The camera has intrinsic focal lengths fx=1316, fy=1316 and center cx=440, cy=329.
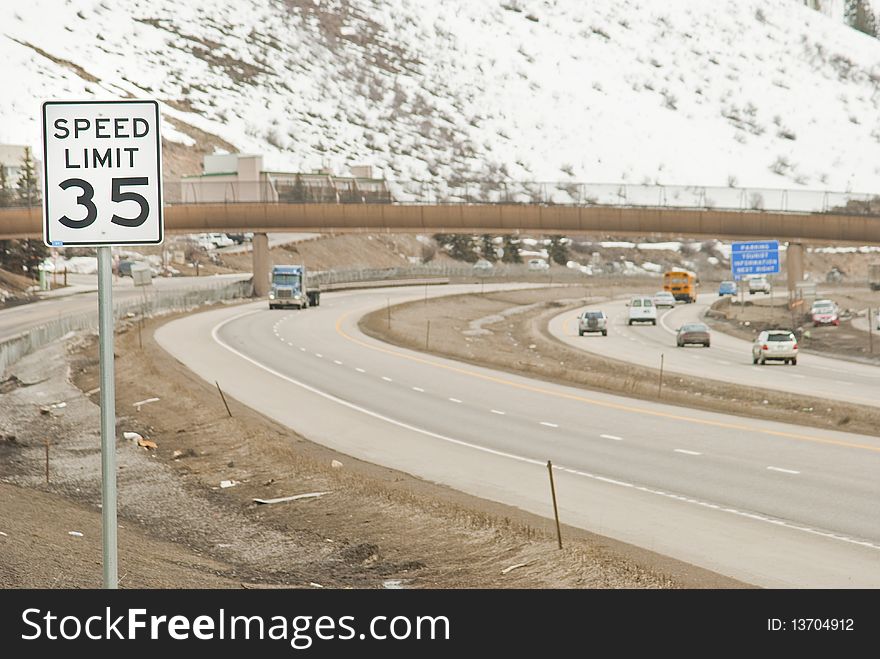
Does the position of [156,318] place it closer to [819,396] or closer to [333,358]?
[333,358]

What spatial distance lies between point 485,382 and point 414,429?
12733 millimetres

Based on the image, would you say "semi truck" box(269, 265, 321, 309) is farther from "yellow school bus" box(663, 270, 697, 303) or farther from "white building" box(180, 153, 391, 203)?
"yellow school bus" box(663, 270, 697, 303)

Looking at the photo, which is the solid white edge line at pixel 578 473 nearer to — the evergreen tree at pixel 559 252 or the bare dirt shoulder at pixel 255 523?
the bare dirt shoulder at pixel 255 523

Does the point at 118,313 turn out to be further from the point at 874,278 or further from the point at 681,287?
the point at 874,278

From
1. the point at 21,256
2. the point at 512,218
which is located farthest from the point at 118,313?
the point at 21,256

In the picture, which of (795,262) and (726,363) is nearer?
(726,363)

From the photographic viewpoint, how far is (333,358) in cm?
5659

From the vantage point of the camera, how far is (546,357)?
65250 millimetres

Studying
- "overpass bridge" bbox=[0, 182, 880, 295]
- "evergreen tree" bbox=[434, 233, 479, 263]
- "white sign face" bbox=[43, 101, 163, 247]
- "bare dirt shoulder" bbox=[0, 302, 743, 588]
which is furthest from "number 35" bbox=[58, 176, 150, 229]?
"evergreen tree" bbox=[434, 233, 479, 263]

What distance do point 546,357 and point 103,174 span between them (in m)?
58.1

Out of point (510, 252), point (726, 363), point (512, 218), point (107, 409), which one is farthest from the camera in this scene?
point (510, 252)

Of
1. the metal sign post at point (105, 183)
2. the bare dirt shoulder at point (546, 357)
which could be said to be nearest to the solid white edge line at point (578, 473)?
the bare dirt shoulder at point (546, 357)

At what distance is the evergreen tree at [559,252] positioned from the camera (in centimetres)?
18250

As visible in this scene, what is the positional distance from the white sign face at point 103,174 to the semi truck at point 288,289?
83.9 m
